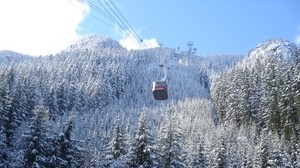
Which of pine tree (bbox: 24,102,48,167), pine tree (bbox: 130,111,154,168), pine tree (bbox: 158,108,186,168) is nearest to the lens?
pine tree (bbox: 24,102,48,167)

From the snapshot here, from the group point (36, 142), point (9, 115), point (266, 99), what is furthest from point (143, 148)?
point (266, 99)

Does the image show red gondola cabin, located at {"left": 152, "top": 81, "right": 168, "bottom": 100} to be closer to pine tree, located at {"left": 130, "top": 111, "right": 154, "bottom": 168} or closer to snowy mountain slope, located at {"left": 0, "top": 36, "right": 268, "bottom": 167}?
snowy mountain slope, located at {"left": 0, "top": 36, "right": 268, "bottom": 167}

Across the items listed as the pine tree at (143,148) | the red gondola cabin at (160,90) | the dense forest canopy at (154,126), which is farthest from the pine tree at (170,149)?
the red gondola cabin at (160,90)

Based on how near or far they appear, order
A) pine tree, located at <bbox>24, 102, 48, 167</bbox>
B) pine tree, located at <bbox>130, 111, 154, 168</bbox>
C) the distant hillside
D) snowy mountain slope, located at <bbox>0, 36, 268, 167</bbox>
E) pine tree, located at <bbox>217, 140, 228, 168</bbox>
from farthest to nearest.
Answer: the distant hillside, pine tree, located at <bbox>217, 140, 228, 168</bbox>, snowy mountain slope, located at <bbox>0, 36, 268, 167</bbox>, pine tree, located at <bbox>130, 111, 154, 168</bbox>, pine tree, located at <bbox>24, 102, 48, 167</bbox>

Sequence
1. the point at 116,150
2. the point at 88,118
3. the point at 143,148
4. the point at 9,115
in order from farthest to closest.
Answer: the point at 88,118 < the point at 9,115 < the point at 116,150 < the point at 143,148

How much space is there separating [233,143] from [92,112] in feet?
204

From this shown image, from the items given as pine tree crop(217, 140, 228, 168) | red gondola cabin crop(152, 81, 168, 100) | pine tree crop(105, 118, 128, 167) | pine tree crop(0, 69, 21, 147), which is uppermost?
red gondola cabin crop(152, 81, 168, 100)

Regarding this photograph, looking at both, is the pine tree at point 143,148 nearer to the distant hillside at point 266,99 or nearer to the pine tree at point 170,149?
Answer: the pine tree at point 170,149

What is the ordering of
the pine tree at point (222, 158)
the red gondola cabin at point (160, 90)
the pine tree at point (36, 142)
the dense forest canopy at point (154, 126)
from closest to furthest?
the red gondola cabin at point (160, 90) → the pine tree at point (36, 142) → the dense forest canopy at point (154, 126) → the pine tree at point (222, 158)

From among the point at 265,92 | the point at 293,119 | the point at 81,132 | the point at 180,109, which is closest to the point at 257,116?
the point at 265,92

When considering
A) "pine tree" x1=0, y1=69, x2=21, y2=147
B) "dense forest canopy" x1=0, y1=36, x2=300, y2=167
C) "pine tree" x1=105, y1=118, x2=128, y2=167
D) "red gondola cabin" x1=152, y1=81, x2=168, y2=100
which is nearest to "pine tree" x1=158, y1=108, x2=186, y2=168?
"dense forest canopy" x1=0, y1=36, x2=300, y2=167

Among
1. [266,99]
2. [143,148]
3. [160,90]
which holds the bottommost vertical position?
[143,148]

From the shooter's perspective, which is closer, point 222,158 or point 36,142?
point 36,142

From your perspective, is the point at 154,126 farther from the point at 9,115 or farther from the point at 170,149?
the point at 170,149
